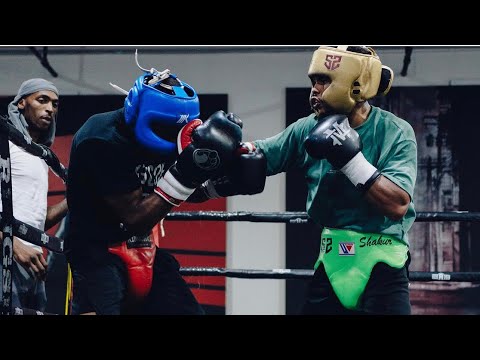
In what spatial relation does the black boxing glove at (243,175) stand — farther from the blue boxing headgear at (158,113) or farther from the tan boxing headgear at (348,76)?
the tan boxing headgear at (348,76)

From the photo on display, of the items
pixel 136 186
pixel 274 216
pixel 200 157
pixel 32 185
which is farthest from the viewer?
pixel 274 216

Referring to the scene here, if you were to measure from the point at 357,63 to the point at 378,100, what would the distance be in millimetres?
474

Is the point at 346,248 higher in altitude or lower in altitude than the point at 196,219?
lower

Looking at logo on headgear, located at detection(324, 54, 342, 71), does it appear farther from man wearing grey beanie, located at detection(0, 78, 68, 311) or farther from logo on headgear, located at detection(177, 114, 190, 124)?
man wearing grey beanie, located at detection(0, 78, 68, 311)

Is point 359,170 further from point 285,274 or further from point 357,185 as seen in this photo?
point 285,274

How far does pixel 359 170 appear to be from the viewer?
2508mm

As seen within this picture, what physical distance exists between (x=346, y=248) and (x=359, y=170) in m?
0.29

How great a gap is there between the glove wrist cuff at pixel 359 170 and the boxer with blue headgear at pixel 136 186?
0.37 m

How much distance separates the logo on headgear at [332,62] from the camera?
2.68m

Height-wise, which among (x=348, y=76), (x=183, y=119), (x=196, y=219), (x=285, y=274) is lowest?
(x=285, y=274)

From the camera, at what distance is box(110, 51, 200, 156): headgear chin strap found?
2.62 m

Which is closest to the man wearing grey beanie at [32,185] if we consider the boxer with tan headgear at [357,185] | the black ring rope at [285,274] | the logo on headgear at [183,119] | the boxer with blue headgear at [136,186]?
the boxer with blue headgear at [136,186]

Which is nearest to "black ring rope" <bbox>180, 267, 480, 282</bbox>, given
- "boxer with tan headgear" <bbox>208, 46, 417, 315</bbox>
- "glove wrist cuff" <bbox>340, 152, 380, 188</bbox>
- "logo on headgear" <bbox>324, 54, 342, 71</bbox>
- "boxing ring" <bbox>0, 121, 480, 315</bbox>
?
"boxing ring" <bbox>0, 121, 480, 315</bbox>

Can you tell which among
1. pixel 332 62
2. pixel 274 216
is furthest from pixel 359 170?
pixel 274 216
